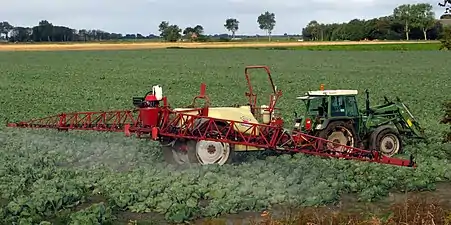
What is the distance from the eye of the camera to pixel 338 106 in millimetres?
14320

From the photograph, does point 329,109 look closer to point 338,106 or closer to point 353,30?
point 338,106

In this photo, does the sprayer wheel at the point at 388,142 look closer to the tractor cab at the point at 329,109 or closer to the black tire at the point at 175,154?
the tractor cab at the point at 329,109

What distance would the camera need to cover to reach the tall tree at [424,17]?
118175mm

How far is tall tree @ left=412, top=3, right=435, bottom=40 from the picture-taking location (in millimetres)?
118175

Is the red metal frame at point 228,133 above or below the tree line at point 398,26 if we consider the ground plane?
below

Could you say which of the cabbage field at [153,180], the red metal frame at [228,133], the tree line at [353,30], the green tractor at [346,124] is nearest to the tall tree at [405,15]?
the tree line at [353,30]

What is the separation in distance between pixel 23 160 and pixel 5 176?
120 cm

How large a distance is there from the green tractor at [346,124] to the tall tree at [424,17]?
10484cm

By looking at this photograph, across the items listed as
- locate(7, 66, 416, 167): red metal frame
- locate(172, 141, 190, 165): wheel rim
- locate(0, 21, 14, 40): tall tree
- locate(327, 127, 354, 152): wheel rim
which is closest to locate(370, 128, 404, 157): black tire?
locate(327, 127, 354, 152): wheel rim

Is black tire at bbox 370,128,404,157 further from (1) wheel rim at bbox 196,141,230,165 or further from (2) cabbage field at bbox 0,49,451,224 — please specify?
(1) wheel rim at bbox 196,141,230,165

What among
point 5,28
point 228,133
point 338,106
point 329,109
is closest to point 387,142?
point 338,106

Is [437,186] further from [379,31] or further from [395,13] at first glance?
[395,13]

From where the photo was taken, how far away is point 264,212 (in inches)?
395

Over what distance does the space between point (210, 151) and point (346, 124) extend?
10.4 ft
